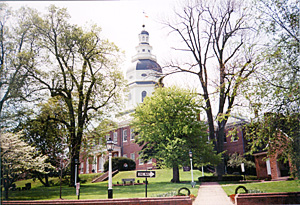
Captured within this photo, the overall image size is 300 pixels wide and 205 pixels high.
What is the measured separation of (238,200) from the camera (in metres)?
6.41

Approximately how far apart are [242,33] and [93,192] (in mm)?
6745

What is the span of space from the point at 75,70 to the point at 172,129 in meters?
3.86

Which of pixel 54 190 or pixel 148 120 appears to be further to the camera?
pixel 148 120

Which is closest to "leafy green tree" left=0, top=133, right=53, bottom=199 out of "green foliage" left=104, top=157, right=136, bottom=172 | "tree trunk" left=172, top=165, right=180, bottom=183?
"green foliage" left=104, top=157, right=136, bottom=172

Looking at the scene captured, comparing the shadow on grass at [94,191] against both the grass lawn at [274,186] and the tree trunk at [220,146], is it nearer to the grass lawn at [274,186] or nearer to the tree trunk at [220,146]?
the tree trunk at [220,146]

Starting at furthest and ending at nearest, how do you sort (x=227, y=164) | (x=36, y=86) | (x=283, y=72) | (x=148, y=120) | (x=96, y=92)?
(x=148, y=120) < (x=227, y=164) < (x=96, y=92) < (x=36, y=86) < (x=283, y=72)

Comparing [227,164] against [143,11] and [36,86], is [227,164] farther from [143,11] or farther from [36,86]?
[36,86]

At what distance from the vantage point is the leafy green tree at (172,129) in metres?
9.23

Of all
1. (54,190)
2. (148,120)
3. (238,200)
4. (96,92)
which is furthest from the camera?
(148,120)

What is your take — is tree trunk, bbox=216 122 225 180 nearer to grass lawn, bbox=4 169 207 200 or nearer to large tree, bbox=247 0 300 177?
grass lawn, bbox=4 169 207 200

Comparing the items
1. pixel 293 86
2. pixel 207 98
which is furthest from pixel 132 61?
pixel 293 86

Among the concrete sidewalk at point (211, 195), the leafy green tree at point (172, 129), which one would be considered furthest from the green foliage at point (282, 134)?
the leafy green tree at point (172, 129)

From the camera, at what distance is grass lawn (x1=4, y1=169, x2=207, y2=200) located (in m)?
7.32

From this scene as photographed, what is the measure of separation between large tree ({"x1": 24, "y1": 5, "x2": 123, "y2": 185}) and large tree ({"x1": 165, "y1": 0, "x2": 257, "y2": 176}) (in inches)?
103
